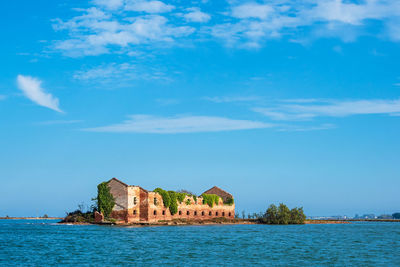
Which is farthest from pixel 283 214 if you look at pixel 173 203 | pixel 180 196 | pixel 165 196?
pixel 165 196

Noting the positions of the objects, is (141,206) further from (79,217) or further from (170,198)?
(79,217)

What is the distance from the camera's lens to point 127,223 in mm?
71812

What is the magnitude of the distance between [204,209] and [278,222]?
1725cm

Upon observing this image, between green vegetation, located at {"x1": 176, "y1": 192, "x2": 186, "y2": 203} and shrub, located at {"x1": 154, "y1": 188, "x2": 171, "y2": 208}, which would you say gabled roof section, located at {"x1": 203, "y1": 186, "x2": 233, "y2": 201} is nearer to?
green vegetation, located at {"x1": 176, "y1": 192, "x2": 186, "y2": 203}

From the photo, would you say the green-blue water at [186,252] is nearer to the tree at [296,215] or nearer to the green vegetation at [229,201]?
the green vegetation at [229,201]

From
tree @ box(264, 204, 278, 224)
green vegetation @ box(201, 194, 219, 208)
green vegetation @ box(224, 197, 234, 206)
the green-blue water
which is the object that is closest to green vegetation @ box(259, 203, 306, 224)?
tree @ box(264, 204, 278, 224)

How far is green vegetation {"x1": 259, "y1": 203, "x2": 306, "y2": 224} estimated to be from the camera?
9225 centimetres

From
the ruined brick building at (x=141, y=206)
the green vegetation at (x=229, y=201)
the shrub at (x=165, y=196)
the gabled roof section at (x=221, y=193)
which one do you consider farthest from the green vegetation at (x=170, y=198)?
the green vegetation at (x=229, y=201)

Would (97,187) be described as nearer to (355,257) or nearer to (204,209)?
(204,209)

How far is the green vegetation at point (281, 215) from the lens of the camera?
92250mm

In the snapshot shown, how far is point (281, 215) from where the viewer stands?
92.4m

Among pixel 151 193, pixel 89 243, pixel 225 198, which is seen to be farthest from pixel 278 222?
pixel 89 243

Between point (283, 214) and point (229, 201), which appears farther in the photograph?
point (283, 214)

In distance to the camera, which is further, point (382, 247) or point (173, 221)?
point (173, 221)
